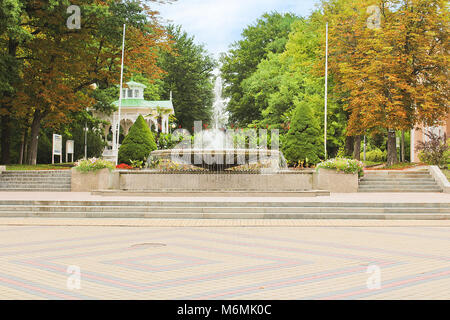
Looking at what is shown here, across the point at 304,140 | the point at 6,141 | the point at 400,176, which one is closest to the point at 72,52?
the point at 6,141

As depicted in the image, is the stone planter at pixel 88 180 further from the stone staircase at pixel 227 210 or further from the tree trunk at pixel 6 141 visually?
the tree trunk at pixel 6 141

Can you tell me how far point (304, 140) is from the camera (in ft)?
88.9

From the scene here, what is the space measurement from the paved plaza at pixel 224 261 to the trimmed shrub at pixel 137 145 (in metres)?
14.4

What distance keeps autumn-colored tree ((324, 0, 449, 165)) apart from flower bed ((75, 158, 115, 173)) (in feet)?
53.6

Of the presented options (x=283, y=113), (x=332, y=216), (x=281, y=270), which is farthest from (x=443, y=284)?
(x=283, y=113)

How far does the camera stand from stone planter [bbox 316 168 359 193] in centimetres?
2220

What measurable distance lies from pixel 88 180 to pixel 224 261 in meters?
16.5

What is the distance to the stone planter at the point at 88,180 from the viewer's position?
74.1ft

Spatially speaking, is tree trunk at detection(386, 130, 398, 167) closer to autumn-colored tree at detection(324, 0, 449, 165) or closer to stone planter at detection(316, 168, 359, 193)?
autumn-colored tree at detection(324, 0, 449, 165)

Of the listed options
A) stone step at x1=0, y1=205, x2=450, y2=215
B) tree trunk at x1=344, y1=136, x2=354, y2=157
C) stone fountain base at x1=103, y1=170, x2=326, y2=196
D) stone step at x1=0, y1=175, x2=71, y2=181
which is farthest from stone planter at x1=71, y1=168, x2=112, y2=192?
tree trunk at x1=344, y1=136, x2=354, y2=157

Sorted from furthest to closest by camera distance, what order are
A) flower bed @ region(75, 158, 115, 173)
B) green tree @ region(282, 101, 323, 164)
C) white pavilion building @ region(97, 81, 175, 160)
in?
white pavilion building @ region(97, 81, 175, 160), green tree @ region(282, 101, 323, 164), flower bed @ region(75, 158, 115, 173)
